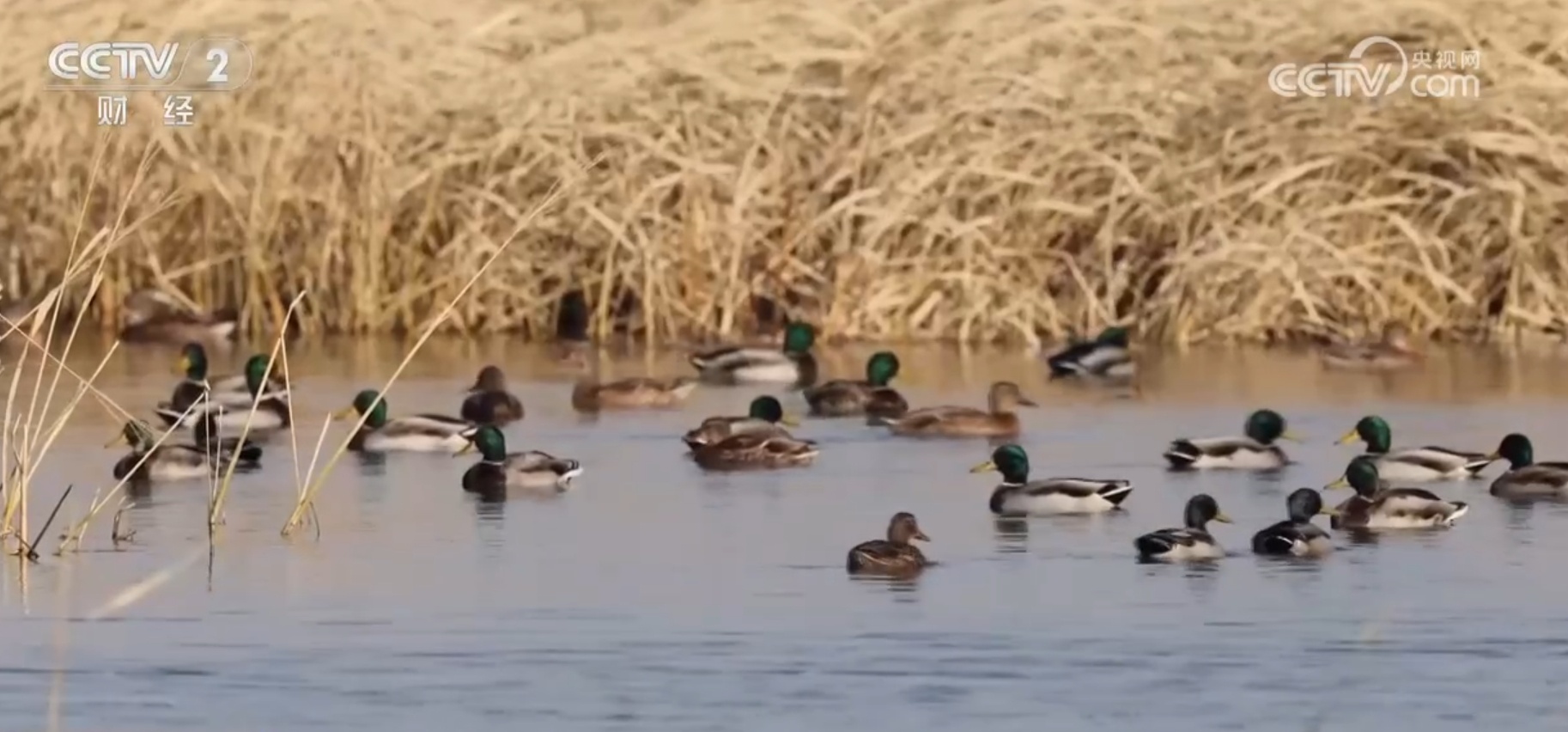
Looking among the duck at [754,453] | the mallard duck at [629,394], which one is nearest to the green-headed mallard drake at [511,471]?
the duck at [754,453]

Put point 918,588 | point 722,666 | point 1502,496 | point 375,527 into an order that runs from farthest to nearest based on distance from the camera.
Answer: point 1502,496 → point 375,527 → point 918,588 → point 722,666

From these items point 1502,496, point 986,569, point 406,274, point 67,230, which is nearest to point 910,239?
point 406,274

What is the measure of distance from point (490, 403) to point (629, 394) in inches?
31.6

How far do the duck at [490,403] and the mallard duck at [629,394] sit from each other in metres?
0.31

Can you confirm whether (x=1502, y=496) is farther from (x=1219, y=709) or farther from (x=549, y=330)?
(x=549, y=330)

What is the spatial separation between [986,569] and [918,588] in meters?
0.68

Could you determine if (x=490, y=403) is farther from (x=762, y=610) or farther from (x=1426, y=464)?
(x=762, y=610)

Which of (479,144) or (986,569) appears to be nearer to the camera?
(986,569)

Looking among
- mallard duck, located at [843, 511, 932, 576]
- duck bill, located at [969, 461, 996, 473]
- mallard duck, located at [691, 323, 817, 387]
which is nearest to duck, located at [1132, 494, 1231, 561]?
mallard duck, located at [843, 511, 932, 576]

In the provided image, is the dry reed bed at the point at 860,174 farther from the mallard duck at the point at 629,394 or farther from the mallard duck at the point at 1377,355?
the mallard duck at the point at 629,394

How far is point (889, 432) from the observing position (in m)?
17.8

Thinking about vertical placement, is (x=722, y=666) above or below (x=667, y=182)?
below

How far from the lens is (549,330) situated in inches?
847

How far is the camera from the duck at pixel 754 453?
15.9 metres
